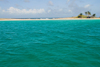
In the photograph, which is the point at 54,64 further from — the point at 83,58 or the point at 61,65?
the point at 83,58

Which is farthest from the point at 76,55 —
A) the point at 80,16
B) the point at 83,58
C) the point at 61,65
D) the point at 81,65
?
the point at 80,16

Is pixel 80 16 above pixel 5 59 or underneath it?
above

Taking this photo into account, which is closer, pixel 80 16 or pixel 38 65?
pixel 38 65

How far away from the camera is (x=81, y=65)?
10242mm

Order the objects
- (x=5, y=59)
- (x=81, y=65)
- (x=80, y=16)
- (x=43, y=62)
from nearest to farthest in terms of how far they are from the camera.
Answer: (x=81, y=65) → (x=43, y=62) → (x=5, y=59) → (x=80, y=16)

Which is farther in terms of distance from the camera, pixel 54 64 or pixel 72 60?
pixel 72 60

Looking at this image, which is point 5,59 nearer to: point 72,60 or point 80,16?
point 72,60

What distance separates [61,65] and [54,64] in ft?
2.70

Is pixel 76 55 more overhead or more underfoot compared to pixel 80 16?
more underfoot

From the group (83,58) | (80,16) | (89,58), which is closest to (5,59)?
(83,58)

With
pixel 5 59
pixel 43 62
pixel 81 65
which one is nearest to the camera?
pixel 81 65

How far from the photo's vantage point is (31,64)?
10.6m

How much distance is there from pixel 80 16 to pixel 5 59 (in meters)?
202

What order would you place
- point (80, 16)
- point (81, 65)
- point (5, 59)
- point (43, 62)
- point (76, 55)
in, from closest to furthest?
point (81, 65)
point (43, 62)
point (5, 59)
point (76, 55)
point (80, 16)
